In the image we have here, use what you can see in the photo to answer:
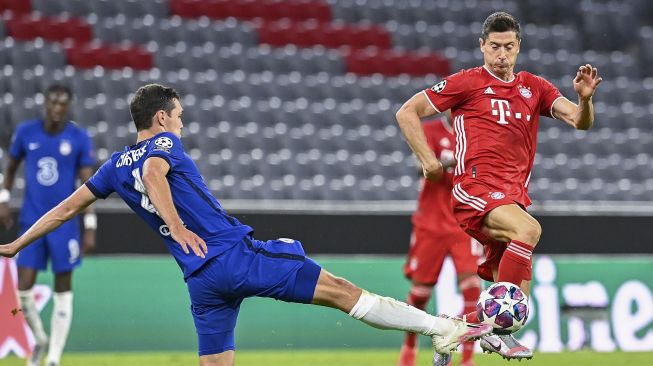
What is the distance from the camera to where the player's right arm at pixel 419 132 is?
648 cm

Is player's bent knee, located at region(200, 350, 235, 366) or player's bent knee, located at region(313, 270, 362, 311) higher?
player's bent knee, located at region(313, 270, 362, 311)

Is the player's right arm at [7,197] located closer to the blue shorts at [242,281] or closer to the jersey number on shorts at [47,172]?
the jersey number on shorts at [47,172]

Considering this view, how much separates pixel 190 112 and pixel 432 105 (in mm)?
7524

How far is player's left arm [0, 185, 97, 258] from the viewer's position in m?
5.93

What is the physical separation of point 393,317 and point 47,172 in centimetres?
375

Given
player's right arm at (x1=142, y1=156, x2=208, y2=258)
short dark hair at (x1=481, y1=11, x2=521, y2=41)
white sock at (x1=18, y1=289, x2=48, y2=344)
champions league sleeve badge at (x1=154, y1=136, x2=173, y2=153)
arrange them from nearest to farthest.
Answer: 1. player's right arm at (x1=142, y1=156, x2=208, y2=258)
2. champions league sleeve badge at (x1=154, y1=136, x2=173, y2=153)
3. short dark hair at (x1=481, y1=11, x2=521, y2=41)
4. white sock at (x1=18, y1=289, x2=48, y2=344)

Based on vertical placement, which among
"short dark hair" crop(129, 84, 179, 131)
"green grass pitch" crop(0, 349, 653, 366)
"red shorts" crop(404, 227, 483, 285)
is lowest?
"green grass pitch" crop(0, 349, 653, 366)

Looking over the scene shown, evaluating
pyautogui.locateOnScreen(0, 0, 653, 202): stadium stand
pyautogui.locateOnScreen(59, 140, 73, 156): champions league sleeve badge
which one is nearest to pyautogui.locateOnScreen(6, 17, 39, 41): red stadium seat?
pyautogui.locateOnScreen(0, 0, 653, 202): stadium stand

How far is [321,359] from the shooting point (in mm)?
9703

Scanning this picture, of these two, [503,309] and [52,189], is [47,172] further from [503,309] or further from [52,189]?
[503,309]

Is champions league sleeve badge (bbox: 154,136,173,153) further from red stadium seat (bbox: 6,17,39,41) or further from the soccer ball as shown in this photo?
red stadium seat (bbox: 6,17,39,41)

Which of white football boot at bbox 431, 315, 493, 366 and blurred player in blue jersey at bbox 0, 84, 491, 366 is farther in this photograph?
white football boot at bbox 431, 315, 493, 366

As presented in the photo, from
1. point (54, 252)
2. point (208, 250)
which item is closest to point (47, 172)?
point (54, 252)

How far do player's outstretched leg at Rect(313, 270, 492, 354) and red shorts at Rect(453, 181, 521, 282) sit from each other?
31.4 inches
